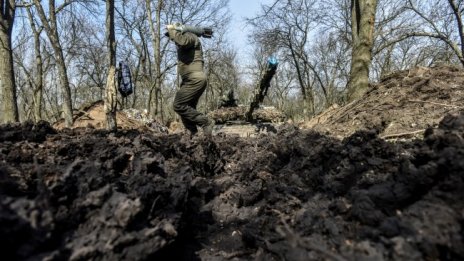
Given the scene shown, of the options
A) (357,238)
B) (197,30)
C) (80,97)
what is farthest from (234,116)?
(80,97)

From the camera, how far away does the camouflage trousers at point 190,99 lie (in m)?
6.07

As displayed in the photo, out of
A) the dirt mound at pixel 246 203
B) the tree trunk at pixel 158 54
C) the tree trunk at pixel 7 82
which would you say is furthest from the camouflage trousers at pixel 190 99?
the tree trunk at pixel 158 54

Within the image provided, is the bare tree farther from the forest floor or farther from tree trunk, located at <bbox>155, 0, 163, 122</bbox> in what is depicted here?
the forest floor

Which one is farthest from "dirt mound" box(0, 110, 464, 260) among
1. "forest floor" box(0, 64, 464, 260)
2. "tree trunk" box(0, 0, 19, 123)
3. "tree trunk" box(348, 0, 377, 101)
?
"tree trunk" box(0, 0, 19, 123)

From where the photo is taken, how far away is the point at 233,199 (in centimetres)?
296

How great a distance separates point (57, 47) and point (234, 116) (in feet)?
22.0

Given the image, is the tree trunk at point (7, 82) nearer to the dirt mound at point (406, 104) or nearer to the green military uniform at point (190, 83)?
the green military uniform at point (190, 83)

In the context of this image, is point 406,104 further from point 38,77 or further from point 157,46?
point 157,46

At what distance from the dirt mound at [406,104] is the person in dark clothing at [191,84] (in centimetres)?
214

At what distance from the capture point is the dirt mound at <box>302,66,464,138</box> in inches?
188

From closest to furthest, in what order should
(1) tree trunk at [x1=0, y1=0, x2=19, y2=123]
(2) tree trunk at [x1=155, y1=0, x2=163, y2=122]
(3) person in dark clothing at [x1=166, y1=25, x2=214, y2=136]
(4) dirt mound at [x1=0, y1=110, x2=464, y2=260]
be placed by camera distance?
(4) dirt mound at [x1=0, y1=110, x2=464, y2=260]
(3) person in dark clothing at [x1=166, y1=25, x2=214, y2=136]
(1) tree trunk at [x1=0, y1=0, x2=19, y2=123]
(2) tree trunk at [x1=155, y1=0, x2=163, y2=122]

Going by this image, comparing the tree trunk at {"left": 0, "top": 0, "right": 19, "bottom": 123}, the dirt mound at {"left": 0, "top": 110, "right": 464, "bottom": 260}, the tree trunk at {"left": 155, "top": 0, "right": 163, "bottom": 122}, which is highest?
the tree trunk at {"left": 155, "top": 0, "right": 163, "bottom": 122}

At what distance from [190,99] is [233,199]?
3444mm

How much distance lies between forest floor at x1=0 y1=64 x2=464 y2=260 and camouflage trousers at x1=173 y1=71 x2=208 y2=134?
196 cm
